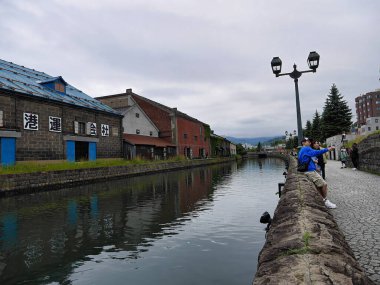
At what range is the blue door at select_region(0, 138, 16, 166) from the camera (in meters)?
18.8

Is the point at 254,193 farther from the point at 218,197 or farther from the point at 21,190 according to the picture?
the point at 21,190

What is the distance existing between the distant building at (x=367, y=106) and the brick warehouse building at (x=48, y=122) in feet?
298

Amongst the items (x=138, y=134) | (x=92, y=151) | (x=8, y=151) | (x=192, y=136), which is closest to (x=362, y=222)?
(x=8, y=151)

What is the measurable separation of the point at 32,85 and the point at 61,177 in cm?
935

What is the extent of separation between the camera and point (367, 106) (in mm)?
98875

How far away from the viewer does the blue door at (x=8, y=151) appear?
61.6 feet

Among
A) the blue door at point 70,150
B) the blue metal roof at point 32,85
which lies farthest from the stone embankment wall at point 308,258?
the blue door at point 70,150

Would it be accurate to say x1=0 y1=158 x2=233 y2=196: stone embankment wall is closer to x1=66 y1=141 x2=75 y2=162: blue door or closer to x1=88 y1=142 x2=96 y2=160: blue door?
x1=66 y1=141 x2=75 y2=162: blue door

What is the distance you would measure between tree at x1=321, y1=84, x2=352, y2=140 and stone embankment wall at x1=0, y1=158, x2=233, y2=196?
1316 inches

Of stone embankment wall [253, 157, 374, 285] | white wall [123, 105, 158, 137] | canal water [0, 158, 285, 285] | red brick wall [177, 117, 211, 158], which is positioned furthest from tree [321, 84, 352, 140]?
stone embankment wall [253, 157, 374, 285]

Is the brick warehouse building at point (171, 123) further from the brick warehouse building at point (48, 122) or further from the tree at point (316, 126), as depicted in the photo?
the tree at point (316, 126)

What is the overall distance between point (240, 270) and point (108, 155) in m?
26.1

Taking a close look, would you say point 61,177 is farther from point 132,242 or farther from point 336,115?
point 336,115

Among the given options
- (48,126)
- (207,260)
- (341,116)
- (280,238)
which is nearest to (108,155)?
(48,126)
